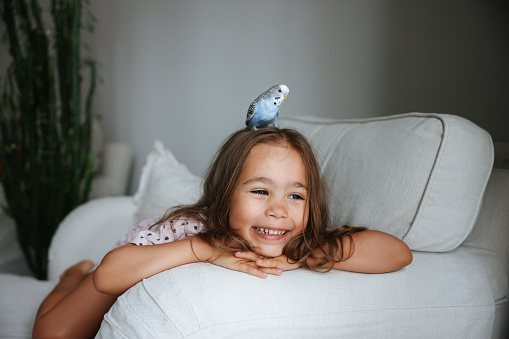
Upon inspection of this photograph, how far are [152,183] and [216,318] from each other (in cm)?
96

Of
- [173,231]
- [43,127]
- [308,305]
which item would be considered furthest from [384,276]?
[43,127]

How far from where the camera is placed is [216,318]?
69 centimetres

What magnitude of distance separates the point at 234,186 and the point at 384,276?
317mm

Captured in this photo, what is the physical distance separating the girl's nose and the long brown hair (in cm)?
6

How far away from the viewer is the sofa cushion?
94 cm

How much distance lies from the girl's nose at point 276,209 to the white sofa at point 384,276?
0.36ft

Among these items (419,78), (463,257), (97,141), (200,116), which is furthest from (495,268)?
(97,141)

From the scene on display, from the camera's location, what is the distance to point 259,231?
89 cm

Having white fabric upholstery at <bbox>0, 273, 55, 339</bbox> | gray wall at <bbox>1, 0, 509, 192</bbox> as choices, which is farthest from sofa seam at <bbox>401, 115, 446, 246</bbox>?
white fabric upholstery at <bbox>0, 273, 55, 339</bbox>

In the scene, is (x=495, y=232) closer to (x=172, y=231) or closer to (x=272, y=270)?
(x=272, y=270)

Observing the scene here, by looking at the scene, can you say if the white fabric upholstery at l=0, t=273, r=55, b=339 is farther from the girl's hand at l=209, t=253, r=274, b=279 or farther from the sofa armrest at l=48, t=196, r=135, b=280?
the girl's hand at l=209, t=253, r=274, b=279

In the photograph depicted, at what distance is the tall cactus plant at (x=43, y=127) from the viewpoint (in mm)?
2145

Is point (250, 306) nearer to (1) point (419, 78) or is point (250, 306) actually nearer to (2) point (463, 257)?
(2) point (463, 257)

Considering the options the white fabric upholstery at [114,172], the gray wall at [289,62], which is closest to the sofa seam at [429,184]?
the gray wall at [289,62]
